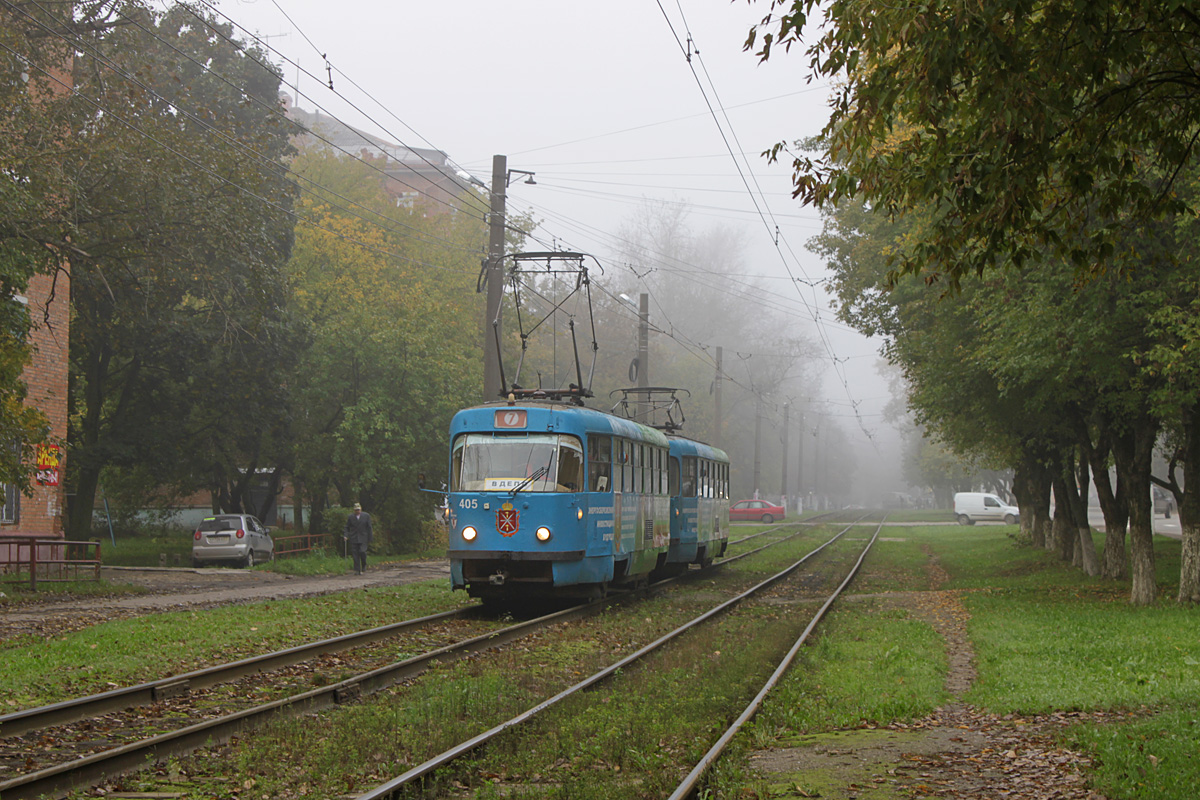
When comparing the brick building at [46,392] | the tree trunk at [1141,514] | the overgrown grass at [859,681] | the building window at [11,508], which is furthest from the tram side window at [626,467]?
the building window at [11,508]

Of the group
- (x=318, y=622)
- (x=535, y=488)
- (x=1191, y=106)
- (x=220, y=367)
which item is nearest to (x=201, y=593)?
(x=318, y=622)

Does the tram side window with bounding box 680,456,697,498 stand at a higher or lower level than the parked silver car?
higher

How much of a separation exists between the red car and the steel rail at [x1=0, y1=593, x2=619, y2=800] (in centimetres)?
6162

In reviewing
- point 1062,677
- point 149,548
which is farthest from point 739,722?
point 149,548

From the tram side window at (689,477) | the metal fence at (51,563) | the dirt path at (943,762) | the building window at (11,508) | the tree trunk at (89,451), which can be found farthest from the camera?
the tree trunk at (89,451)

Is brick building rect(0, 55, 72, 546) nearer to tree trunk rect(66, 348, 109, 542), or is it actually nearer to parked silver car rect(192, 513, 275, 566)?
tree trunk rect(66, 348, 109, 542)

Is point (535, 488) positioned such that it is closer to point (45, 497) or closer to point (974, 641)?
point (974, 641)

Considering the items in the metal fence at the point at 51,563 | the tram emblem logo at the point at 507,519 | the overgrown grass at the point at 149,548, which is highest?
the tram emblem logo at the point at 507,519

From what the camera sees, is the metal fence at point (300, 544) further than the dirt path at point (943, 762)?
Yes

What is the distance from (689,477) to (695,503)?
26.9 inches

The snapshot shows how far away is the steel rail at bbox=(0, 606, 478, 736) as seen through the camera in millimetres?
8836

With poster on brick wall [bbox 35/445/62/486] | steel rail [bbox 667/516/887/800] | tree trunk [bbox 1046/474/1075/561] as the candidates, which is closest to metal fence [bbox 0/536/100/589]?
poster on brick wall [bbox 35/445/62/486]

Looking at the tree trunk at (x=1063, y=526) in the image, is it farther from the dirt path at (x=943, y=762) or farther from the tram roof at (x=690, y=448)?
the dirt path at (x=943, y=762)

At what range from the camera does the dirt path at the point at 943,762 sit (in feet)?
24.4
